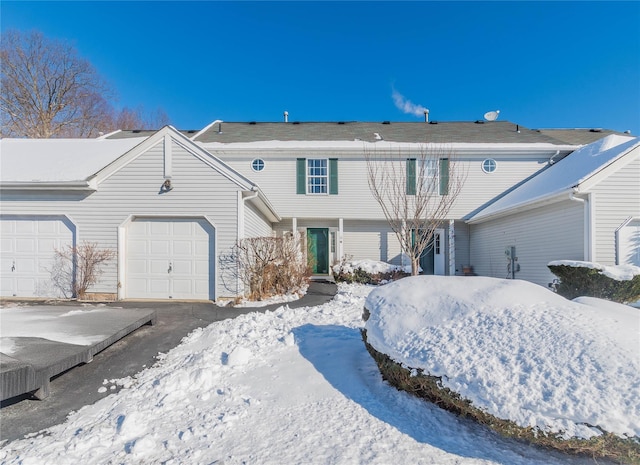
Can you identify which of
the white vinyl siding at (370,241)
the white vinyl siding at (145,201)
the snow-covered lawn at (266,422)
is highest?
the white vinyl siding at (145,201)

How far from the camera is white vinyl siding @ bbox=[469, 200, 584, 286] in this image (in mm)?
8492

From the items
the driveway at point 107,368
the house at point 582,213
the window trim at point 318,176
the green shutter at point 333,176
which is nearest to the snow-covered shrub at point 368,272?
the green shutter at point 333,176

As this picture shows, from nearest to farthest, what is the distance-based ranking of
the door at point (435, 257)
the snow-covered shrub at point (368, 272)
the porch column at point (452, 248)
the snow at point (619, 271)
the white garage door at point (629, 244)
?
the snow at point (619, 271)
the white garage door at point (629, 244)
the snow-covered shrub at point (368, 272)
the porch column at point (452, 248)
the door at point (435, 257)

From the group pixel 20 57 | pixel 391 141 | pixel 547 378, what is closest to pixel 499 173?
pixel 391 141

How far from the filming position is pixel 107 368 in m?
4.35

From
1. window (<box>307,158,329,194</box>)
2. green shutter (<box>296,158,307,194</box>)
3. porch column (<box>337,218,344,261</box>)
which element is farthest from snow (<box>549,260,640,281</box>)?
green shutter (<box>296,158,307,194</box>)

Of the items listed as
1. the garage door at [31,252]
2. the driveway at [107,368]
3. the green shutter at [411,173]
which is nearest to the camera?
the driveway at [107,368]

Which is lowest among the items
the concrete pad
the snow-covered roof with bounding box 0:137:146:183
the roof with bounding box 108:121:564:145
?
the concrete pad

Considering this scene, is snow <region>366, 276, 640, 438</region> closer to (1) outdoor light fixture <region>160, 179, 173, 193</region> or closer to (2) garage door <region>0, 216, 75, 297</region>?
(1) outdoor light fixture <region>160, 179, 173, 193</region>

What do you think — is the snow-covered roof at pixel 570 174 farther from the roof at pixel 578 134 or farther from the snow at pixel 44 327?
the snow at pixel 44 327

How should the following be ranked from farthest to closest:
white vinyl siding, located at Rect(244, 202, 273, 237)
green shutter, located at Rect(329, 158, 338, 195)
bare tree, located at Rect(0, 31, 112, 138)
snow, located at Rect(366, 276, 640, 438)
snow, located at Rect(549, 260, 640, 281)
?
1. bare tree, located at Rect(0, 31, 112, 138)
2. green shutter, located at Rect(329, 158, 338, 195)
3. white vinyl siding, located at Rect(244, 202, 273, 237)
4. snow, located at Rect(549, 260, 640, 281)
5. snow, located at Rect(366, 276, 640, 438)

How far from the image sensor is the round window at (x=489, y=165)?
12.8 meters

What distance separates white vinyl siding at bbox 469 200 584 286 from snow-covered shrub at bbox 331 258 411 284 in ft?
10.7

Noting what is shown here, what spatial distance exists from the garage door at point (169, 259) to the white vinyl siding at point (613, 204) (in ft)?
33.1
